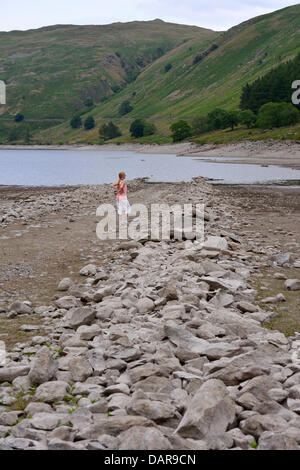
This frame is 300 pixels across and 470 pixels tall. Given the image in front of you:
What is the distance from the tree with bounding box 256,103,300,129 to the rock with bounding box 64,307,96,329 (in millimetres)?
132050

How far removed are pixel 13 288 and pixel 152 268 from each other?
439cm

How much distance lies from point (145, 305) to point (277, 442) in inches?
228

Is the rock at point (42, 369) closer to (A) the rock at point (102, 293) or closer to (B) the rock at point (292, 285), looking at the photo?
(A) the rock at point (102, 293)

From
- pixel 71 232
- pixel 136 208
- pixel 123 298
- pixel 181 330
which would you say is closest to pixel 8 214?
pixel 71 232

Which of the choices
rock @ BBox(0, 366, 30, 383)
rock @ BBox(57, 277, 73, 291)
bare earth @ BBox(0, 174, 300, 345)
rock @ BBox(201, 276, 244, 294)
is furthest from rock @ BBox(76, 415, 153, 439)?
rock @ BBox(57, 277, 73, 291)

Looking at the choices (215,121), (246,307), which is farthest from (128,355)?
(215,121)

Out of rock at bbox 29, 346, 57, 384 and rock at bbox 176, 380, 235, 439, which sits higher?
rock at bbox 176, 380, 235, 439

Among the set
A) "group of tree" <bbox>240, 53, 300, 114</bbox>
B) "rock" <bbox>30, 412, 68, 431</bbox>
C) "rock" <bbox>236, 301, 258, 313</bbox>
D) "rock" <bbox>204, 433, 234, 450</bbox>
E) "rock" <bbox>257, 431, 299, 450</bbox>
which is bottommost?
"rock" <bbox>236, 301, 258, 313</bbox>

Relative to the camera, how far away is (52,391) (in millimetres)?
7164

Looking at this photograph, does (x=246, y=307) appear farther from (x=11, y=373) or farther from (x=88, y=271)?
(x=88, y=271)

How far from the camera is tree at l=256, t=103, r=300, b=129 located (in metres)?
132

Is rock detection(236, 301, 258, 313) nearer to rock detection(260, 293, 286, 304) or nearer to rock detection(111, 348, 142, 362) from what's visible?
rock detection(260, 293, 286, 304)

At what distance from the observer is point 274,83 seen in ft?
525

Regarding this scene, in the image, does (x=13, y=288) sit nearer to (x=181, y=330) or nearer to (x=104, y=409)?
(x=181, y=330)
